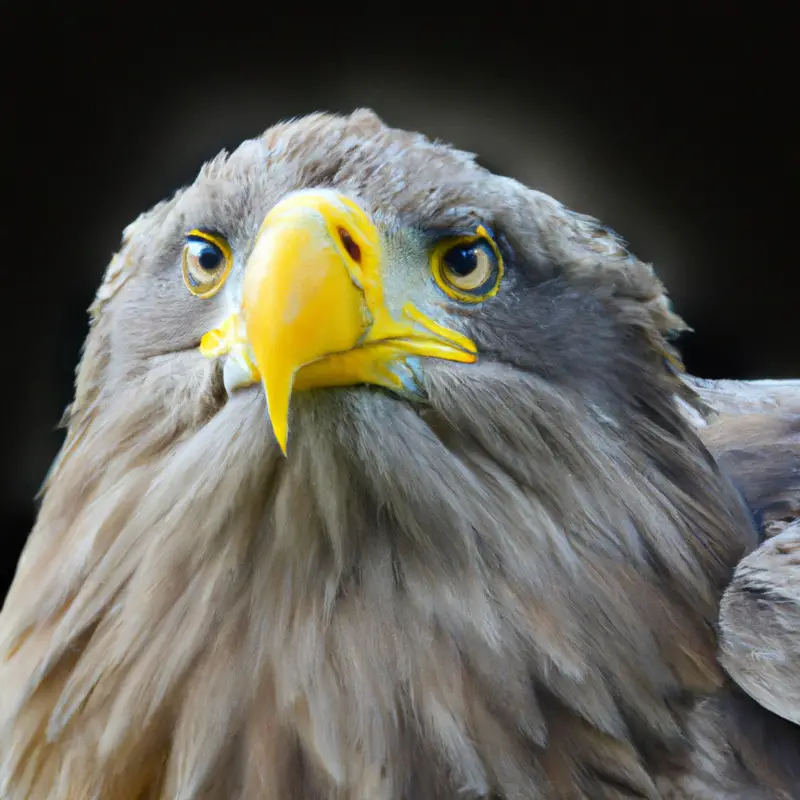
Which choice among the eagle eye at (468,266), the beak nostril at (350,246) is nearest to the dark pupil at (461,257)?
the eagle eye at (468,266)

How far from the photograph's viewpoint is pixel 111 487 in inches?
30.7

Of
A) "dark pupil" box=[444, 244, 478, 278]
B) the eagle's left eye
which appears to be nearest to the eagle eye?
"dark pupil" box=[444, 244, 478, 278]

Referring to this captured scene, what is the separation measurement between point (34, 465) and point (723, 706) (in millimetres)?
813

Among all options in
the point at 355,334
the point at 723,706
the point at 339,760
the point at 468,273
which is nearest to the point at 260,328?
the point at 355,334

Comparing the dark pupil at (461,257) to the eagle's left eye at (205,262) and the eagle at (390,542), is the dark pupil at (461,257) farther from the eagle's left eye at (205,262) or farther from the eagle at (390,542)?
the eagle's left eye at (205,262)

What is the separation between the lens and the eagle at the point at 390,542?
684 mm

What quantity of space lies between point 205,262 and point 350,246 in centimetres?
17

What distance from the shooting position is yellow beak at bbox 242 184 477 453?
61 cm

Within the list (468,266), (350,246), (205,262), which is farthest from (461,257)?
(205,262)

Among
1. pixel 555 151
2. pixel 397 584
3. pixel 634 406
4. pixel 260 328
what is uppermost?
pixel 555 151

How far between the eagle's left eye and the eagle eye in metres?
0.18

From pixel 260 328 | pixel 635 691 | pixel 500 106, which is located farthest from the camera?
pixel 500 106

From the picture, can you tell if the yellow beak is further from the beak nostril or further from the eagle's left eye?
the eagle's left eye

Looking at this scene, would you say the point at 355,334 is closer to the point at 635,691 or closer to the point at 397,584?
the point at 397,584
